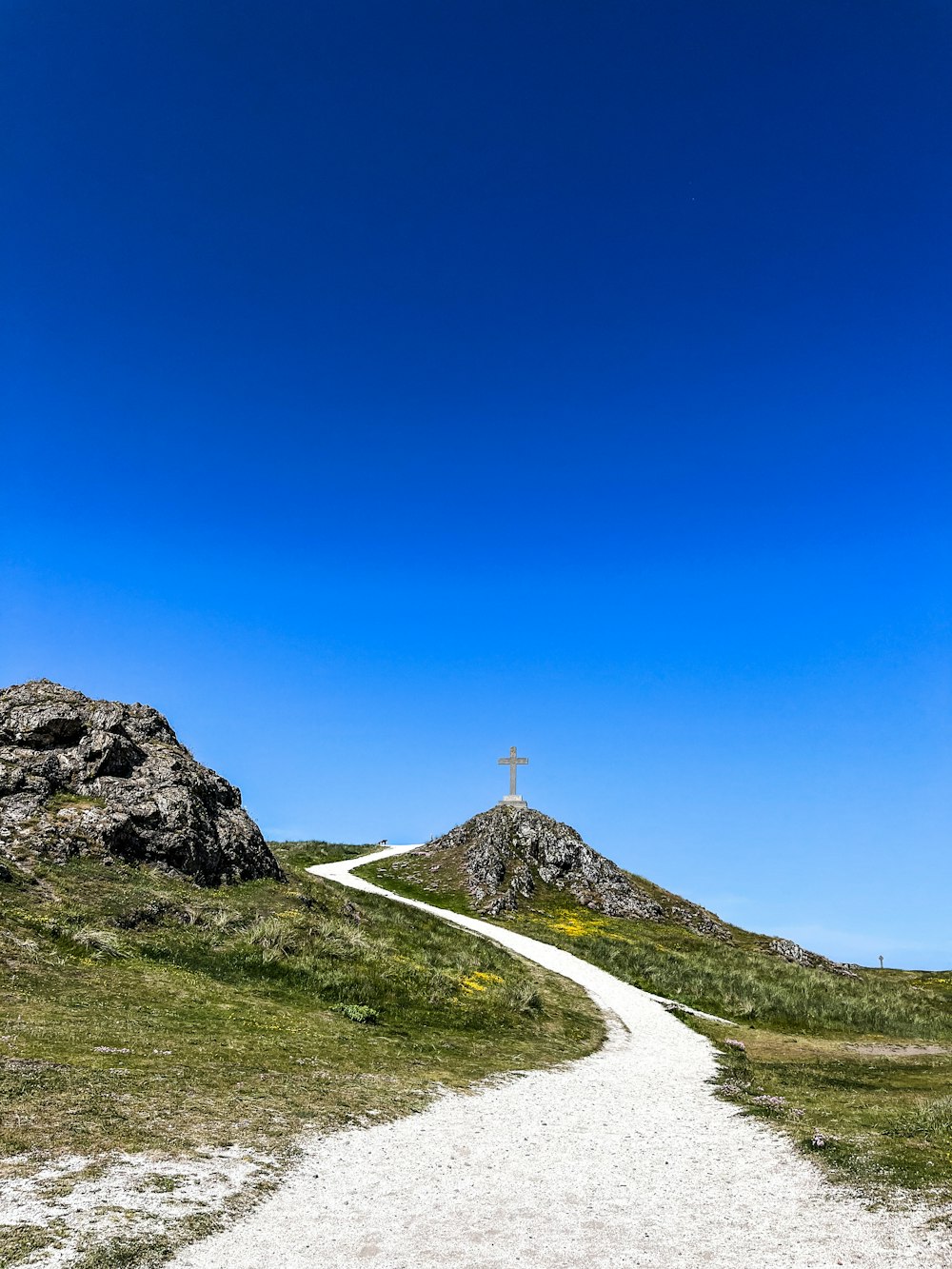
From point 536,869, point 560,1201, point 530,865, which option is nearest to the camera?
point 560,1201

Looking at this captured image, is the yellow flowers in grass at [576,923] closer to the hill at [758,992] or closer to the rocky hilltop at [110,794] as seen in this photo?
the hill at [758,992]

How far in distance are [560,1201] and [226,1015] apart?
1397cm

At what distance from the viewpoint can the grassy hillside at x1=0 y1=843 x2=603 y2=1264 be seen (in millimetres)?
13227

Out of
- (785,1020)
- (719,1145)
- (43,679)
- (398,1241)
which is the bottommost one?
(785,1020)

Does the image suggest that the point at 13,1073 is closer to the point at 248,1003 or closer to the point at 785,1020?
the point at 248,1003

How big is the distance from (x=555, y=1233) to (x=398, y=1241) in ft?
7.32

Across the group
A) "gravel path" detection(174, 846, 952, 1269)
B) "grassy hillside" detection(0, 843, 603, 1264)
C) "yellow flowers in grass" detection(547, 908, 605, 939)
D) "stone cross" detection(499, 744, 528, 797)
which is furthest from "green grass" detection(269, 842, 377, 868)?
"gravel path" detection(174, 846, 952, 1269)

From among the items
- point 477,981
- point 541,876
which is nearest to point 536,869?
point 541,876

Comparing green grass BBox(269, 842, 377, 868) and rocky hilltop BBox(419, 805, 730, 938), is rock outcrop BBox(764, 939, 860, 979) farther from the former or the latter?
green grass BBox(269, 842, 377, 868)

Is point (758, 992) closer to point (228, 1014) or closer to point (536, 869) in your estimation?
point (228, 1014)

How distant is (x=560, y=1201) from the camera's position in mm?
11523

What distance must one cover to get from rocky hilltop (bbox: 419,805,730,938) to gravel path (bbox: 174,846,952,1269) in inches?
1948

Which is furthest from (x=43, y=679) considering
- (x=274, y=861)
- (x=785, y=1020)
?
(x=785, y=1020)

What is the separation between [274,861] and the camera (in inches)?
1802
